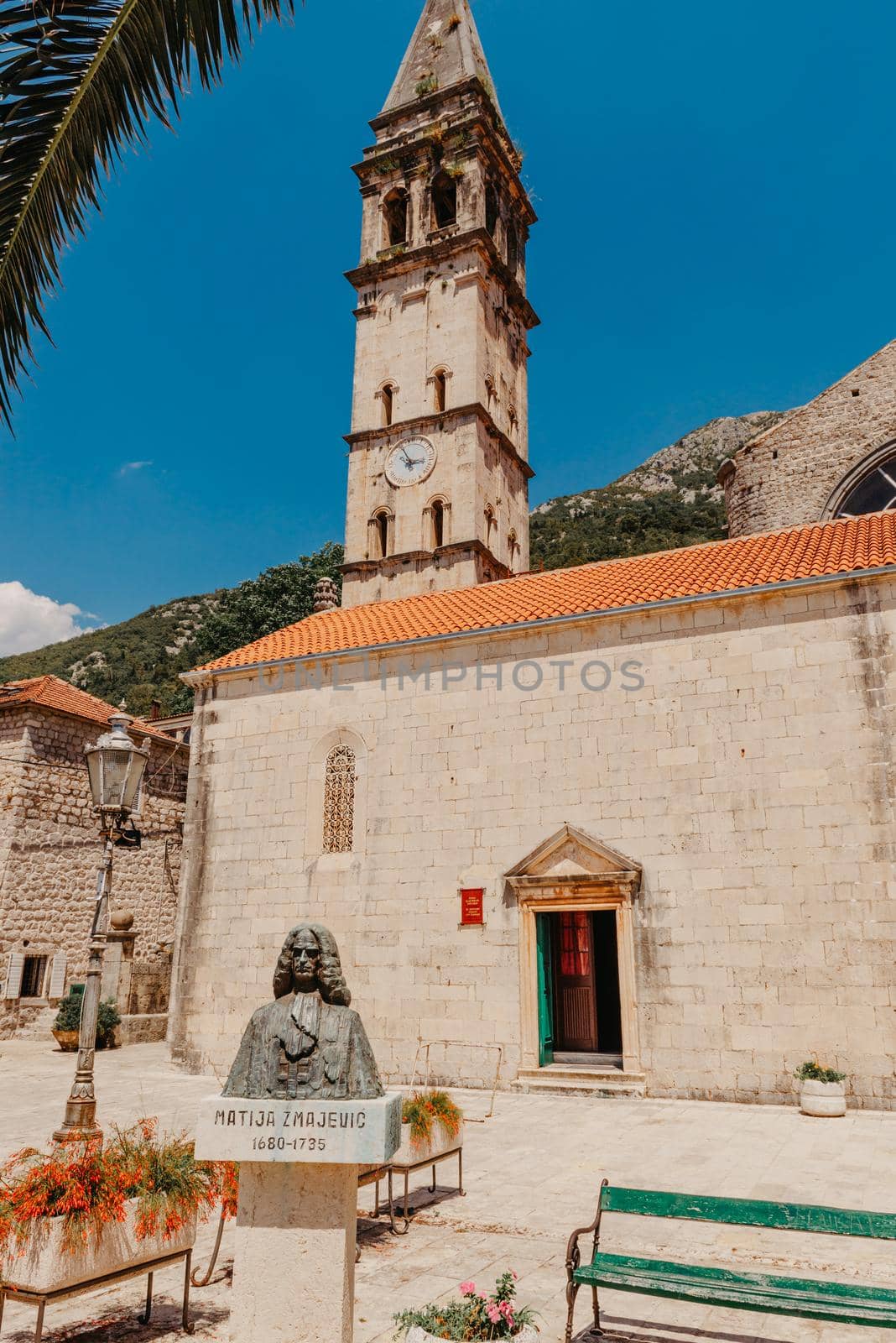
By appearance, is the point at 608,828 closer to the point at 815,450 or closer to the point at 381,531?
the point at 815,450

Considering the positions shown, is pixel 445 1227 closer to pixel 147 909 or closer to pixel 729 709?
pixel 729 709

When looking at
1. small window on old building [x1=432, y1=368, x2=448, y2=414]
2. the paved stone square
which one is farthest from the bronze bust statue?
small window on old building [x1=432, y1=368, x2=448, y2=414]

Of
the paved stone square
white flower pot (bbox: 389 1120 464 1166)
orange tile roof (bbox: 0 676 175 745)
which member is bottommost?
the paved stone square

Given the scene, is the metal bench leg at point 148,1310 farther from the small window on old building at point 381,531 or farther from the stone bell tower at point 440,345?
the small window on old building at point 381,531

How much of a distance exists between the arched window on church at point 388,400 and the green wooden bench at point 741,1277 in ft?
87.1

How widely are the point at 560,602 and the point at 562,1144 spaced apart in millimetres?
9007

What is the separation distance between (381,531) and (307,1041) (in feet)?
81.5

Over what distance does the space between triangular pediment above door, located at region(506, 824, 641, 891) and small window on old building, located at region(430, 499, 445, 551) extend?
Result: 48.2ft

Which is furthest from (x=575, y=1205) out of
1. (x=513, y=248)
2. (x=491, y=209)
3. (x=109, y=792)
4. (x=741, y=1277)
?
(x=513, y=248)

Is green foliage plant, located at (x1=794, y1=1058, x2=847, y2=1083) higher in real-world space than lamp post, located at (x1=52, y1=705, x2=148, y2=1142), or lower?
lower

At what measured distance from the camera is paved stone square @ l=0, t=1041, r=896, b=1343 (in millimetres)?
5016

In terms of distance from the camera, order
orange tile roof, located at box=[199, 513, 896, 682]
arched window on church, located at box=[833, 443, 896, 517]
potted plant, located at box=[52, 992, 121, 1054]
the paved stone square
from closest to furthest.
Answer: the paved stone square < orange tile roof, located at box=[199, 513, 896, 682] < potted plant, located at box=[52, 992, 121, 1054] < arched window on church, located at box=[833, 443, 896, 517]

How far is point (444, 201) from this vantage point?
31.0 metres

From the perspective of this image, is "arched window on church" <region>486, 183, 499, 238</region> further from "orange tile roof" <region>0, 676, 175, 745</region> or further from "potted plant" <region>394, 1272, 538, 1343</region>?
"potted plant" <region>394, 1272, 538, 1343</region>
